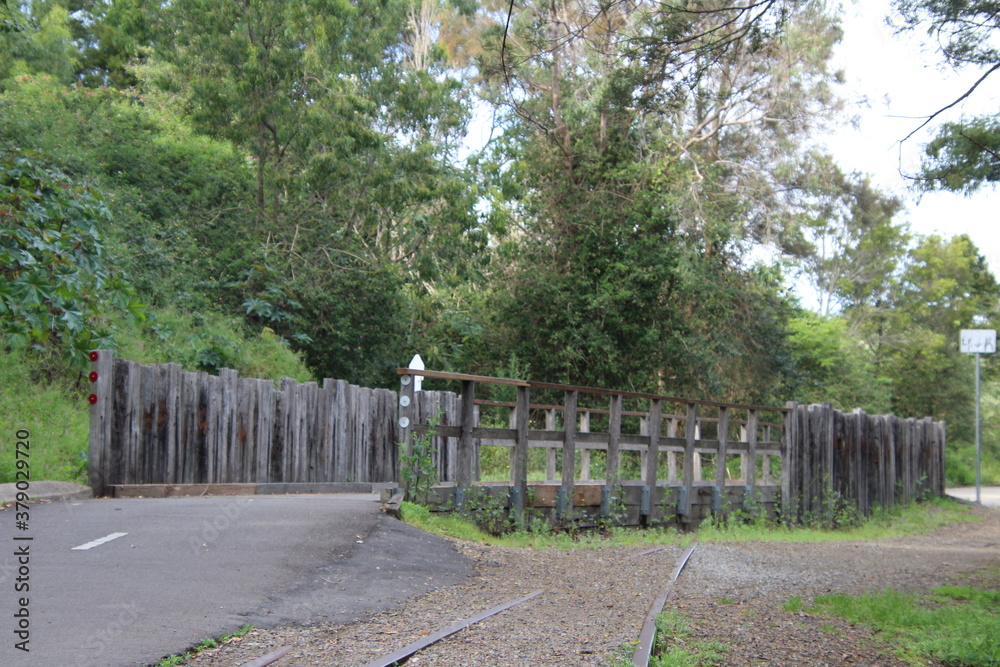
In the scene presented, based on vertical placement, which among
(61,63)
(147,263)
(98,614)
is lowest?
(98,614)

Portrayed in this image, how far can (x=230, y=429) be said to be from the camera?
1242cm

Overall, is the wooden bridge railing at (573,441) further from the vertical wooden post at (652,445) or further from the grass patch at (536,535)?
the grass patch at (536,535)

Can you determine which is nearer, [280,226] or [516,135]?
[280,226]

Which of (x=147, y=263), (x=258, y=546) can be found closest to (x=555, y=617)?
(x=258, y=546)

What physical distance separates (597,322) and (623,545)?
14669 mm

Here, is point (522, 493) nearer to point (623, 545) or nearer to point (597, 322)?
point (623, 545)

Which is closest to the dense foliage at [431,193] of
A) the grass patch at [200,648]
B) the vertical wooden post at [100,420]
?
the vertical wooden post at [100,420]

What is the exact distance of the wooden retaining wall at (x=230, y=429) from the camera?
10570 millimetres

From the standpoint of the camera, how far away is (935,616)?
6887 millimetres

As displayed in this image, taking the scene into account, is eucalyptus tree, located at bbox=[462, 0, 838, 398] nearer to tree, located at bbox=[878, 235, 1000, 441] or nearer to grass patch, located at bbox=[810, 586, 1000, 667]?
tree, located at bbox=[878, 235, 1000, 441]

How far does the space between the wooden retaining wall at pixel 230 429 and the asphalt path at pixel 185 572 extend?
4.54 feet

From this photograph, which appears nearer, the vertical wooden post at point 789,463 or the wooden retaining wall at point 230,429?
the wooden retaining wall at point 230,429

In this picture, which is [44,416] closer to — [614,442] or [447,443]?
[447,443]

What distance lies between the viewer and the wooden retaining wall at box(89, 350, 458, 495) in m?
10.6
